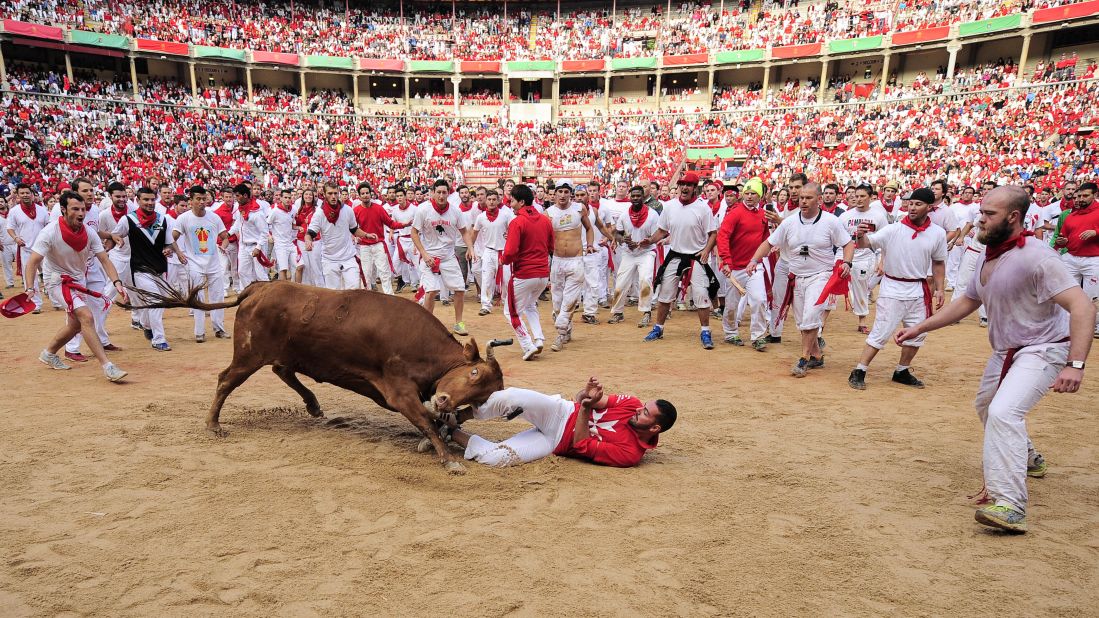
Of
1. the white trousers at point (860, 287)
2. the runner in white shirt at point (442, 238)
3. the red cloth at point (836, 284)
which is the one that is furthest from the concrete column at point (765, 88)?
the red cloth at point (836, 284)

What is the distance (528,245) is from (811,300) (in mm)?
3669

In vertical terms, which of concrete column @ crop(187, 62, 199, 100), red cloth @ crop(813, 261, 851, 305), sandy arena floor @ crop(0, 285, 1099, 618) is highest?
concrete column @ crop(187, 62, 199, 100)

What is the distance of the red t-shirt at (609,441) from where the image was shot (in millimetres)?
4824

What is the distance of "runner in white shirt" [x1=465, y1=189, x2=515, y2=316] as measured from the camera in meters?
11.7

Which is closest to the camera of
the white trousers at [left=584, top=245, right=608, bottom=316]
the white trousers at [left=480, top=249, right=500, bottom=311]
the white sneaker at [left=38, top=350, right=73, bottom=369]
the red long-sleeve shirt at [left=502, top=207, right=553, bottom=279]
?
the white sneaker at [left=38, top=350, right=73, bottom=369]

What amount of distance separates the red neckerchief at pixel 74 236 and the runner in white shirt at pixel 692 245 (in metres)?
7.58

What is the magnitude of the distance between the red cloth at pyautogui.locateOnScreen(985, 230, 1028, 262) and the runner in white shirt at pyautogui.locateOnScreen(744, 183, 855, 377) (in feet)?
11.4

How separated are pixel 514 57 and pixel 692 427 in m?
48.6

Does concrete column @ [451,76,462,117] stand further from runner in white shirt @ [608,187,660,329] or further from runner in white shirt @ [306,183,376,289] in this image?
runner in white shirt @ [306,183,376,289]

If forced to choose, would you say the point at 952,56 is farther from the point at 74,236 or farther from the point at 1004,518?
the point at 74,236

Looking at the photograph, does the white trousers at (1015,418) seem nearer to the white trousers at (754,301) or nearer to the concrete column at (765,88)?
the white trousers at (754,301)

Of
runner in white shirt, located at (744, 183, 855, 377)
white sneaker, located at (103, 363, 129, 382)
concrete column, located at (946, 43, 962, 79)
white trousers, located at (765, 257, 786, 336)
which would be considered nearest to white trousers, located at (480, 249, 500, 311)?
white trousers, located at (765, 257, 786, 336)

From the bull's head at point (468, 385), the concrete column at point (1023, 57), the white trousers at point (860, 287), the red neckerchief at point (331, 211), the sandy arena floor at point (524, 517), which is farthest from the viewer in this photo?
the concrete column at point (1023, 57)

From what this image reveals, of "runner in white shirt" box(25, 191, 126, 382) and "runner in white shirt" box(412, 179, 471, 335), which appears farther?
"runner in white shirt" box(412, 179, 471, 335)
